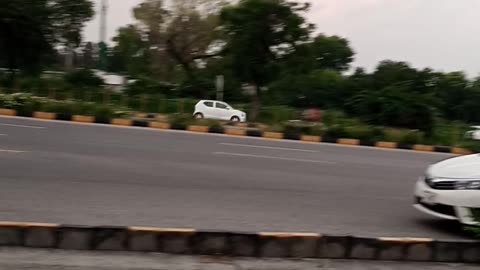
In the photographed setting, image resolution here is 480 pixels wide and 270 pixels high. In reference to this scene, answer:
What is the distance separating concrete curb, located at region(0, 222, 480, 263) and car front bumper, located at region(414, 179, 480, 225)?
0.50 m

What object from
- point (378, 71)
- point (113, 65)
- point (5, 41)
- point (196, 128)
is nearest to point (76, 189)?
point (196, 128)

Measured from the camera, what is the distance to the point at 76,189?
749cm

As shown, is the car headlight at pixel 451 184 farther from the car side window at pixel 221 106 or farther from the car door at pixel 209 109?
the car side window at pixel 221 106

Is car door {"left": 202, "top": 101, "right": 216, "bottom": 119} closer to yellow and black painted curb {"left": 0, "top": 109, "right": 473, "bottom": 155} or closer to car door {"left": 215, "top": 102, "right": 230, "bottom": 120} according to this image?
car door {"left": 215, "top": 102, "right": 230, "bottom": 120}

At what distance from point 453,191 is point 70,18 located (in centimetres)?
3147

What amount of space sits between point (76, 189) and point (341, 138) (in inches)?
516

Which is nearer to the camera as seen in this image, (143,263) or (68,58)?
(143,263)

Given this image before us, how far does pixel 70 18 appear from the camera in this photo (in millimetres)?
34500

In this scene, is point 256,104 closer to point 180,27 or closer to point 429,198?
point 180,27

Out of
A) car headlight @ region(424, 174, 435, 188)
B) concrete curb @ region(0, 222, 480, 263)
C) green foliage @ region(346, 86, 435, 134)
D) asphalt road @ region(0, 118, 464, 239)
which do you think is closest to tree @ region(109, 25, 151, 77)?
green foliage @ region(346, 86, 435, 134)

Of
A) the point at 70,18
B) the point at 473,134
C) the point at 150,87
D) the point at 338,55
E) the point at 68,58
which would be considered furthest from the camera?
the point at 338,55

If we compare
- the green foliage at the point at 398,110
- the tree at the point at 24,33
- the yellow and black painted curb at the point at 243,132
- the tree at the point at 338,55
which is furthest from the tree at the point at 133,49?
the tree at the point at 338,55

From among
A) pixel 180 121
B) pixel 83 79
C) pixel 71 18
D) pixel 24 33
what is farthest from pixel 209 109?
pixel 71 18

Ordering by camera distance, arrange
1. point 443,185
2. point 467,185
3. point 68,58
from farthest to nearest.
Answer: point 68,58
point 443,185
point 467,185
